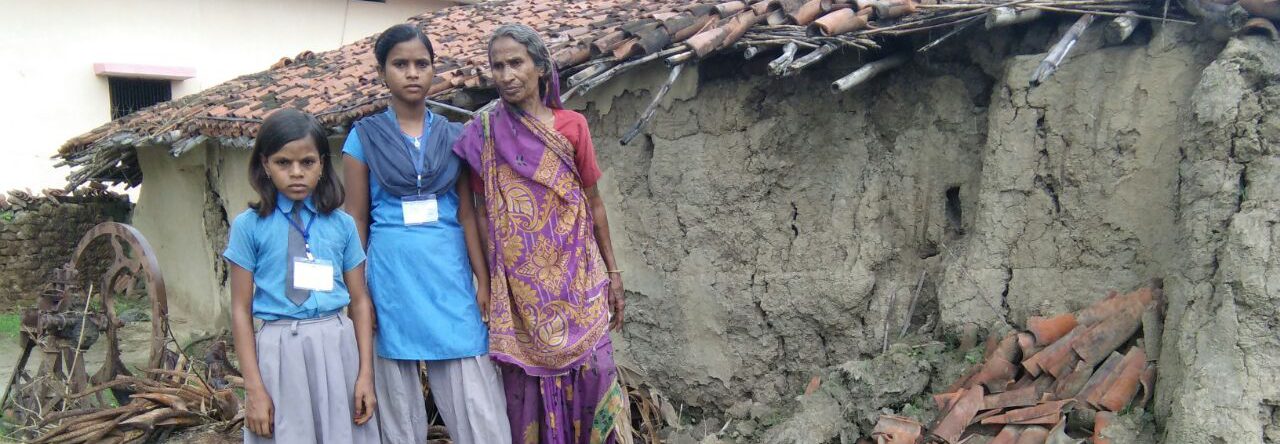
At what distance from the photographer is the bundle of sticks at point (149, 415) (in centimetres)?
418

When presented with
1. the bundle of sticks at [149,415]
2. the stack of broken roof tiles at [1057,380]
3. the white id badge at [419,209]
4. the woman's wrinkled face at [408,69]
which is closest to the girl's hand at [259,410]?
the white id badge at [419,209]

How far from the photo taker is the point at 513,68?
9.07 feet

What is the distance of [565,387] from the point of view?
3053 millimetres

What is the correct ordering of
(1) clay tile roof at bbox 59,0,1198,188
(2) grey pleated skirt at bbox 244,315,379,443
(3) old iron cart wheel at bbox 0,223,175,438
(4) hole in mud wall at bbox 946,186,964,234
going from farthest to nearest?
(3) old iron cart wheel at bbox 0,223,175,438, (4) hole in mud wall at bbox 946,186,964,234, (1) clay tile roof at bbox 59,0,1198,188, (2) grey pleated skirt at bbox 244,315,379,443

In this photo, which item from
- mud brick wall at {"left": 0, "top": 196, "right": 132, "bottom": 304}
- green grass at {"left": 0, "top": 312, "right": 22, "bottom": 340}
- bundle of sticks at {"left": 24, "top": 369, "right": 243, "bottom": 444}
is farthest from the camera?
mud brick wall at {"left": 0, "top": 196, "right": 132, "bottom": 304}

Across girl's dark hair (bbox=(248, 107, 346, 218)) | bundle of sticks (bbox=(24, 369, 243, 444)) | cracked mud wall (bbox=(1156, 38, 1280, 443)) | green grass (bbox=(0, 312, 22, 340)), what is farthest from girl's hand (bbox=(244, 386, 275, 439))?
green grass (bbox=(0, 312, 22, 340))

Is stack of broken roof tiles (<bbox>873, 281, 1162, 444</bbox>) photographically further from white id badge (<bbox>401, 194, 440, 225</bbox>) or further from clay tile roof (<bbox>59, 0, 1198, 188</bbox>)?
white id badge (<bbox>401, 194, 440, 225</bbox>)

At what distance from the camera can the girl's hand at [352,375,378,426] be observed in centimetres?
280

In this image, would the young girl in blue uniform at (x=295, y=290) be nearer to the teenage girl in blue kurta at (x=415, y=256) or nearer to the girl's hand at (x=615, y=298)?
the teenage girl in blue kurta at (x=415, y=256)

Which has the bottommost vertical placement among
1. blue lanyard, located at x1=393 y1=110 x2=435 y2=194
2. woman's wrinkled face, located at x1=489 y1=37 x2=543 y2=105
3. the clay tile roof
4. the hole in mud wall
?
the hole in mud wall

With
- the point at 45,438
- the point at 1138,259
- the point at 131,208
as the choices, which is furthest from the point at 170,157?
the point at 1138,259

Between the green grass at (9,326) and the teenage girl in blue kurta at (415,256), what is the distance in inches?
284

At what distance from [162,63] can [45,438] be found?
9.15 m

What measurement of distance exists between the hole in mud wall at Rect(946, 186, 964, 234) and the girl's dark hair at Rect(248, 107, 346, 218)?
235cm
